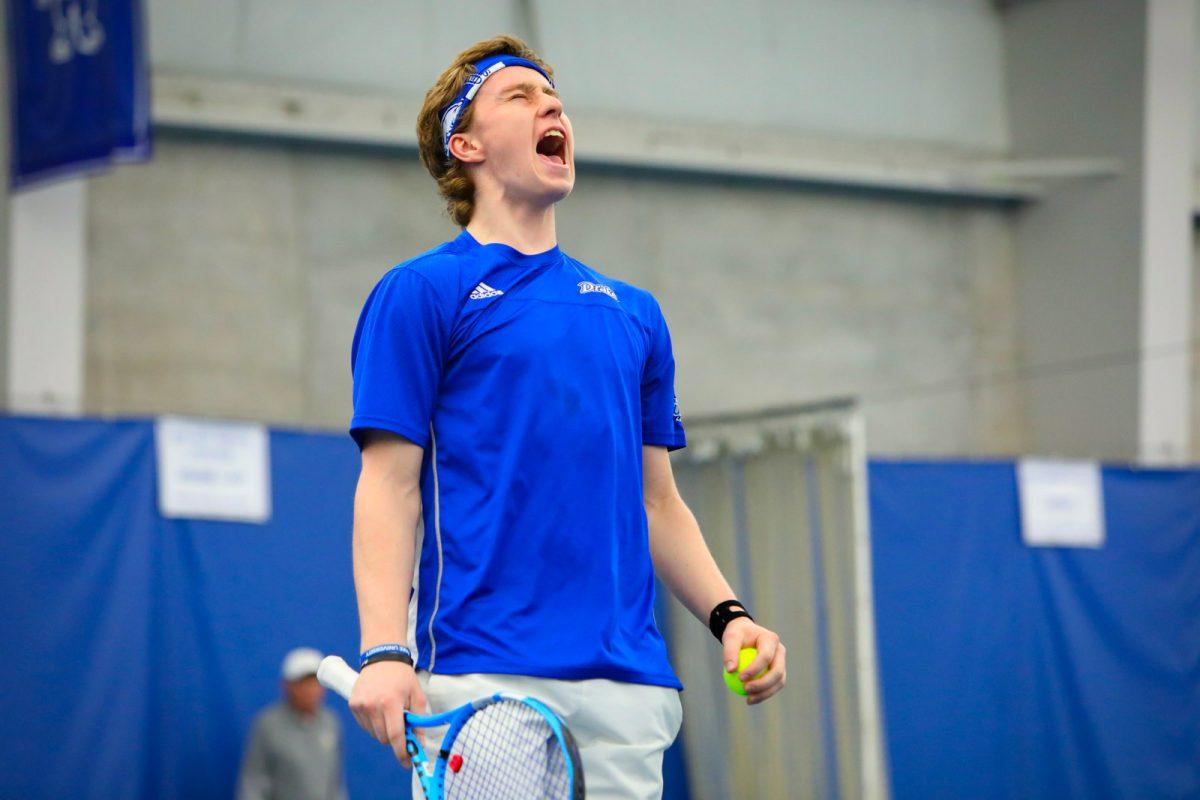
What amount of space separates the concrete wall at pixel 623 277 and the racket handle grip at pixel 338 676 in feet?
26.0

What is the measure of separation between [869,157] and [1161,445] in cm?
330

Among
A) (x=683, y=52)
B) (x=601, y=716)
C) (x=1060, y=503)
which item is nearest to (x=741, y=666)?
(x=601, y=716)

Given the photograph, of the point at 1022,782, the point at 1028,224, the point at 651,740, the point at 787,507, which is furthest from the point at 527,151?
the point at 1028,224

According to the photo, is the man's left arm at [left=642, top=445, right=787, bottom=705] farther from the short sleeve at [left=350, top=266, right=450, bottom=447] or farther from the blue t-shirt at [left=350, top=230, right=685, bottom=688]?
the short sleeve at [left=350, top=266, right=450, bottom=447]

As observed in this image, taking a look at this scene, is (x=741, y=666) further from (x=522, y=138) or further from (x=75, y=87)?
(x=75, y=87)

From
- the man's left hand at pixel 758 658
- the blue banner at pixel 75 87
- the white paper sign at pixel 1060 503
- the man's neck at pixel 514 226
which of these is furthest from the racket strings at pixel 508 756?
the white paper sign at pixel 1060 503

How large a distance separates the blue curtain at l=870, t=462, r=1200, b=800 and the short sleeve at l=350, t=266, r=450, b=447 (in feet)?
25.4

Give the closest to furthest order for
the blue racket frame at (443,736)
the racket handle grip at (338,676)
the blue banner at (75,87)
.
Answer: the blue racket frame at (443,736) < the racket handle grip at (338,676) < the blue banner at (75,87)

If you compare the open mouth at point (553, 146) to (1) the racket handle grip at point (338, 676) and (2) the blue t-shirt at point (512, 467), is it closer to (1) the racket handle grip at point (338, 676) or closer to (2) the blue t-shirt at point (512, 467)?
(2) the blue t-shirt at point (512, 467)

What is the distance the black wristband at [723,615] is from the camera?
257cm

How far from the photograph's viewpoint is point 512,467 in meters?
2.33

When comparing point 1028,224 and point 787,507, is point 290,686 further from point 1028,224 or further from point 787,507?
point 1028,224

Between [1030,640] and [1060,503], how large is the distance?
3.17 ft

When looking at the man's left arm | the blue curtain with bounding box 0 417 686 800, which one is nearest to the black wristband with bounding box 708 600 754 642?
the man's left arm
